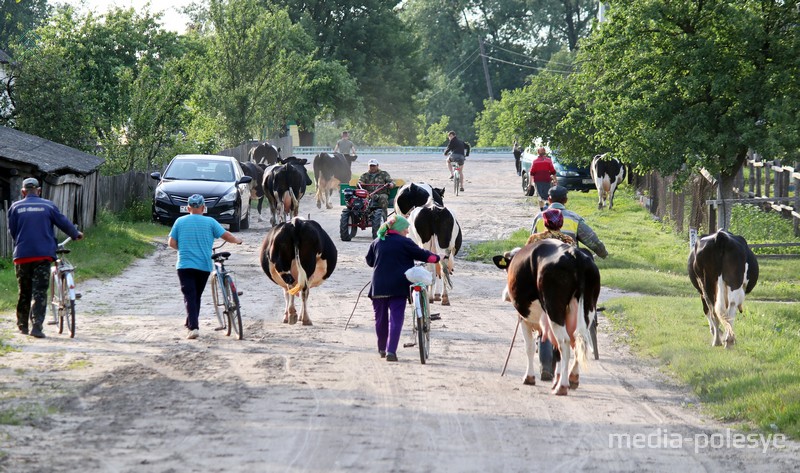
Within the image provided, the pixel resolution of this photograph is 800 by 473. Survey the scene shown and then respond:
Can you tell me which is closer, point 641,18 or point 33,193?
point 33,193

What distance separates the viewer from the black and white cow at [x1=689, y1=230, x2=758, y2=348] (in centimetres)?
1409

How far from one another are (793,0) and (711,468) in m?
15.2

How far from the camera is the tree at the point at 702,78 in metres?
21.9

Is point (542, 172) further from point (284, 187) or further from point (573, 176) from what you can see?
point (284, 187)

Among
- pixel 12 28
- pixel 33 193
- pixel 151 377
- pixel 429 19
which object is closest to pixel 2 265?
pixel 33 193

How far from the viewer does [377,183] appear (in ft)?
87.9

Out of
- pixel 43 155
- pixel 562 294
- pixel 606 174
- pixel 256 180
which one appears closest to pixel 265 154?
pixel 256 180

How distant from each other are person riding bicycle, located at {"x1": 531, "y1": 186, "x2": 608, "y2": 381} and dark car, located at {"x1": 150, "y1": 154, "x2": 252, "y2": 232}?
1548cm

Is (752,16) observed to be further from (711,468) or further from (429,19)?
(429,19)

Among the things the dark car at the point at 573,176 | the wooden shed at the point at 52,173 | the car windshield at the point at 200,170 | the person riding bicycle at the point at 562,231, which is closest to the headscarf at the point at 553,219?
the person riding bicycle at the point at 562,231

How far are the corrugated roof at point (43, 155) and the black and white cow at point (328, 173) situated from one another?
893 centimetres

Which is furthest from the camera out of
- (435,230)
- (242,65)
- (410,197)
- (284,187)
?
(242,65)

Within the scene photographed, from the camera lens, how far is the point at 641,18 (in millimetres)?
22141

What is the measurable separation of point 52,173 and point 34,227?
9.21m
